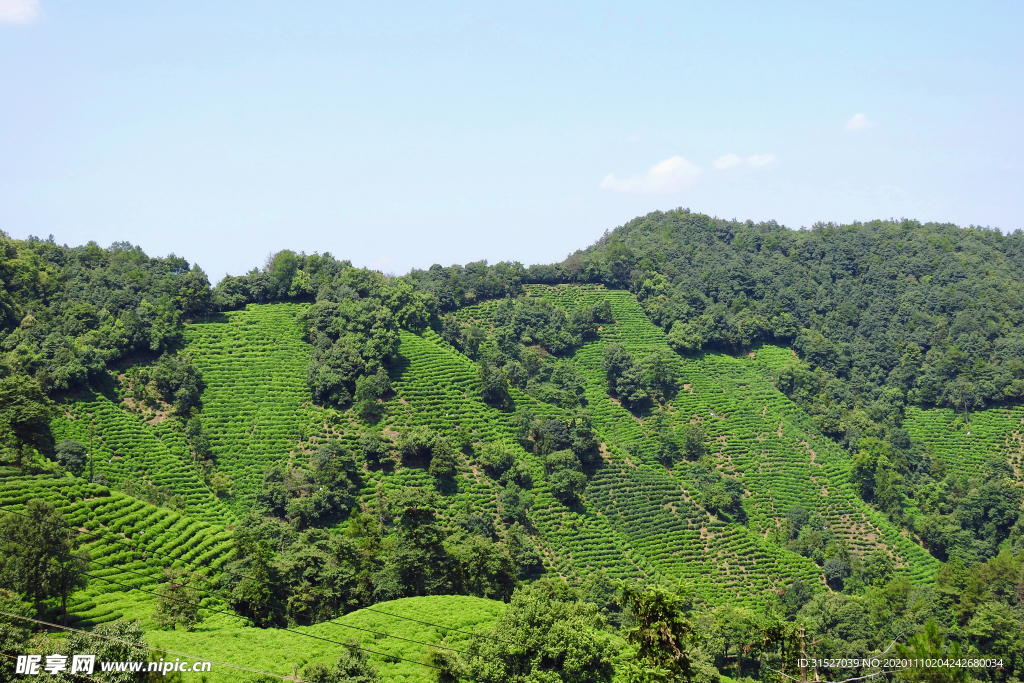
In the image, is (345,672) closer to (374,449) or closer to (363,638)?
(363,638)

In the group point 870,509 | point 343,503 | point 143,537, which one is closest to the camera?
point 143,537

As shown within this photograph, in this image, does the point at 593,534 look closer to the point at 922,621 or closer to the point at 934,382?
the point at 922,621

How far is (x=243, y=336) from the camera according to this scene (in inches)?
2184

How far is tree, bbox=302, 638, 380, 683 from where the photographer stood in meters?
24.7

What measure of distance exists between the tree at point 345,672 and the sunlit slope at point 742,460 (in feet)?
78.7

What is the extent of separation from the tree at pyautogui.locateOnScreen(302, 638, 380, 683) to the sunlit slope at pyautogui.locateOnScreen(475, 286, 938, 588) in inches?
944

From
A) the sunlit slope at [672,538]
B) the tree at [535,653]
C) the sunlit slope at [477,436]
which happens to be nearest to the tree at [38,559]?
the tree at [535,653]

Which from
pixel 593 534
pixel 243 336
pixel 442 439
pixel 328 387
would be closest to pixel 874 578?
pixel 593 534

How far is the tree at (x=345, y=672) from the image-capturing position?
2469cm

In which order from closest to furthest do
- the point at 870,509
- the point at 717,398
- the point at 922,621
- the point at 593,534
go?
the point at 922,621
the point at 593,534
the point at 870,509
the point at 717,398

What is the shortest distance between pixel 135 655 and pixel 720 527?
37118 millimetres

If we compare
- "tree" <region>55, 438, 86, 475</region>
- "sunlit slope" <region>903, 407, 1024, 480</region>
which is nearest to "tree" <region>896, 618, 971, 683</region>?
"sunlit slope" <region>903, 407, 1024, 480</region>

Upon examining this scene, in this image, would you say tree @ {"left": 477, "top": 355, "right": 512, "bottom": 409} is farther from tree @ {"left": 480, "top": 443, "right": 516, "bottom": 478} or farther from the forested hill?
the forested hill

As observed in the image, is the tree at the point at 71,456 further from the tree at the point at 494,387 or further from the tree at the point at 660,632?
the tree at the point at 660,632
